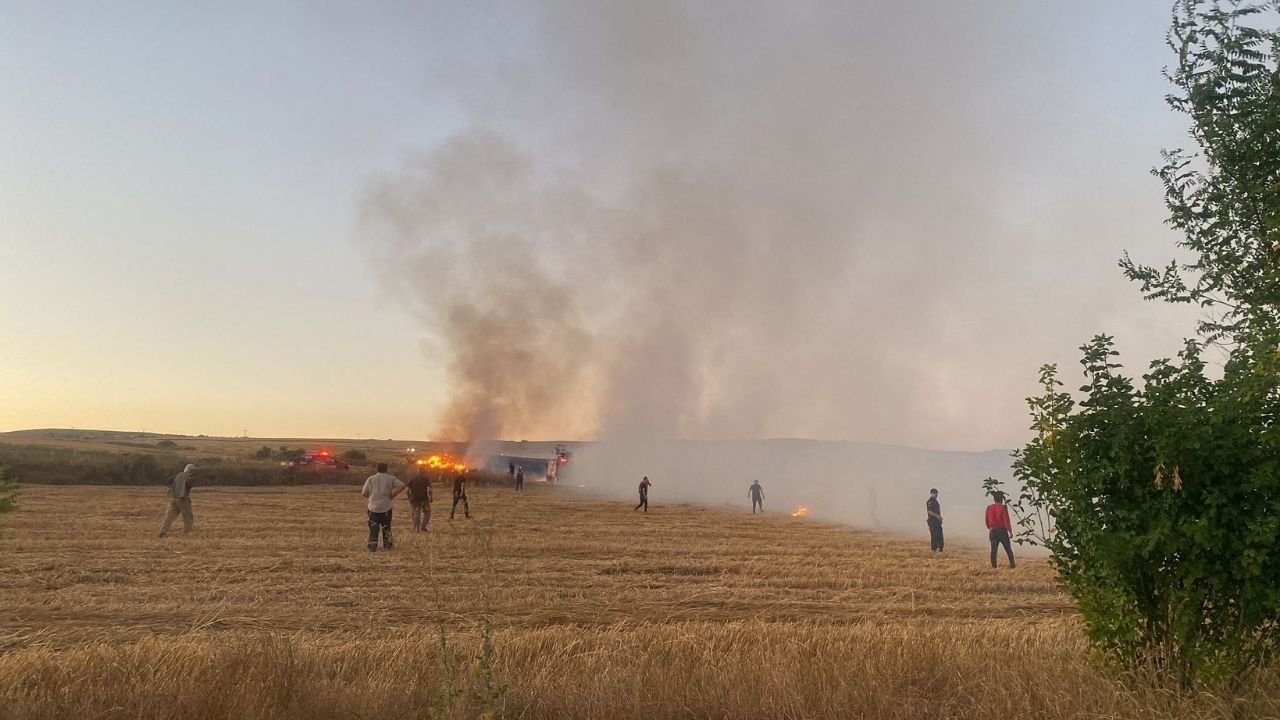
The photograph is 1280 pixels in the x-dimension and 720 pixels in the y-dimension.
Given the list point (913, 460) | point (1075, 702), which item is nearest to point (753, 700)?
point (1075, 702)

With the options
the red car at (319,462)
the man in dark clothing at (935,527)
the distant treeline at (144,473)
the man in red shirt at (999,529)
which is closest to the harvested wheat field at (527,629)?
the man in dark clothing at (935,527)

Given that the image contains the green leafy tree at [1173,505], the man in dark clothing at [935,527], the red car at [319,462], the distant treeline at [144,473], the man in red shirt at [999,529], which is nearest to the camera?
the green leafy tree at [1173,505]

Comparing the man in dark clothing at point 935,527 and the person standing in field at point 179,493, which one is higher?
the person standing in field at point 179,493

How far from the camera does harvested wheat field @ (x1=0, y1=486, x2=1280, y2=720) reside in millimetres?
4766

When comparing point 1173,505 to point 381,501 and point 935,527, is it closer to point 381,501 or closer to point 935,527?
point 381,501

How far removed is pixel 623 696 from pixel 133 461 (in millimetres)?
43831

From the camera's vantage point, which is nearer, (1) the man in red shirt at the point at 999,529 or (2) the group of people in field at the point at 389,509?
(2) the group of people in field at the point at 389,509

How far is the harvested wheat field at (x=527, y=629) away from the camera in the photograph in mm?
4766

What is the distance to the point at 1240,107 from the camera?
21.9 feet

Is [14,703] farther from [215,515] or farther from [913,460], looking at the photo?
[913,460]

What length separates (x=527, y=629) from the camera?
8.53 meters

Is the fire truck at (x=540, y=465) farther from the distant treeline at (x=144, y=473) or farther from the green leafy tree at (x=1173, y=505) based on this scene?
the green leafy tree at (x=1173, y=505)

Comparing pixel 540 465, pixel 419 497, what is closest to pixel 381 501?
pixel 419 497

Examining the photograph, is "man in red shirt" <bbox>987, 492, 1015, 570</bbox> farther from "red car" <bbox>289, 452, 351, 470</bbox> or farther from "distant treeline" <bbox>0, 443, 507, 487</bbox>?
"red car" <bbox>289, 452, 351, 470</bbox>
